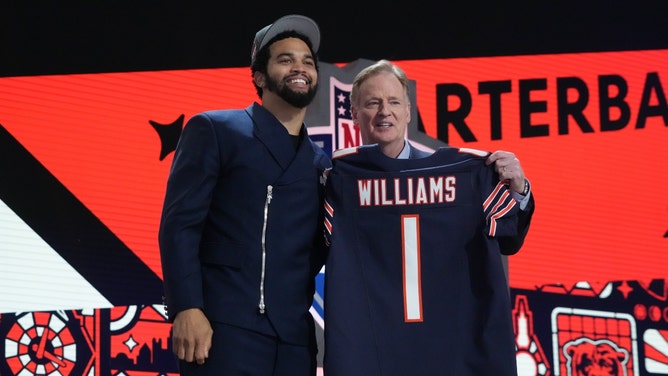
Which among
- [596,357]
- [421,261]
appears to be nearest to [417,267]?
[421,261]

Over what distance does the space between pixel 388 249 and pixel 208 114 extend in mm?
551

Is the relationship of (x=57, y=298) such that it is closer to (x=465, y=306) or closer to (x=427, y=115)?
(x=427, y=115)

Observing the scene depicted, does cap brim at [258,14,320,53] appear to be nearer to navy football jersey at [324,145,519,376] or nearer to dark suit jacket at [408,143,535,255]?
navy football jersey at [324,145,519,376]

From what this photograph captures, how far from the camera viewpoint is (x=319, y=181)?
1.88m

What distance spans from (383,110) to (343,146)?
1141mm

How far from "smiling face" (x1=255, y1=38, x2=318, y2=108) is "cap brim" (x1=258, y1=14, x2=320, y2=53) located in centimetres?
3

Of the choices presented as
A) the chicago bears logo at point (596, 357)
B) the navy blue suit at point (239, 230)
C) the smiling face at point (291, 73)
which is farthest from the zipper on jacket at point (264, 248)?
the chicago bears logo at point (596, 357)

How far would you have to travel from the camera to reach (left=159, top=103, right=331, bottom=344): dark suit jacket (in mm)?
1688

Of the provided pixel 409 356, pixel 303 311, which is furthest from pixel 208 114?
pixel 409 356

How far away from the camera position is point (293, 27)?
1.93 m

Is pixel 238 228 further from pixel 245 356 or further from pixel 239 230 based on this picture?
pixel 245 356

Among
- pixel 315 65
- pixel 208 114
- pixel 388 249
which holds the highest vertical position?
pixel 315 65

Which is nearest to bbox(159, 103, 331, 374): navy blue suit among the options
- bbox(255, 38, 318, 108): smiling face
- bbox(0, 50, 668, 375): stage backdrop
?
bbox(255, 38, 318, 108): smiling face

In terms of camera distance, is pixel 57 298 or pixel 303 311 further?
pixel 57 298
